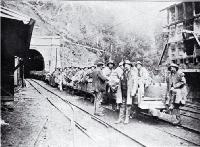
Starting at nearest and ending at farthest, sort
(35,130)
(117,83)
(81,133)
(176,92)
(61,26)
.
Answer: (81,133), (35,130), (176,92), (117,83), (61,26)

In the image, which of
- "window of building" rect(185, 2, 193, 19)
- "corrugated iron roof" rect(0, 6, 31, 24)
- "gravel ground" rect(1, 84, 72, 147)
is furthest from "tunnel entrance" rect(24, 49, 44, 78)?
"corrugated iron roof" rect(0, 6, 31, 24)

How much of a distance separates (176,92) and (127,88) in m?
1.37

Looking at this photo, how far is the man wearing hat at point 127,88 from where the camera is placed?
23.4 feet

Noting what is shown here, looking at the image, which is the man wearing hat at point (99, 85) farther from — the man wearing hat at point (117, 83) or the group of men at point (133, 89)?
the man wearing hat at point (117, 83)

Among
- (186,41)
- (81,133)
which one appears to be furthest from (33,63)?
(81,133)

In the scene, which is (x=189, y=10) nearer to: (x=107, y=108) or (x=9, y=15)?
(x=107, y=108)

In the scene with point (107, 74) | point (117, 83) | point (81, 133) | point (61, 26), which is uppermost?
point (61, 26)

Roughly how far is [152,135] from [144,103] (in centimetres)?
132

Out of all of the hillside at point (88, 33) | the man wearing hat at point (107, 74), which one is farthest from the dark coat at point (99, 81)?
the hillside at point (88, 33)

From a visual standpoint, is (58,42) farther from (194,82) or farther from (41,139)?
(41,139)

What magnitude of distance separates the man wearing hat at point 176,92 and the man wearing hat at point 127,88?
1.07m

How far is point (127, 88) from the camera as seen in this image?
284 inches

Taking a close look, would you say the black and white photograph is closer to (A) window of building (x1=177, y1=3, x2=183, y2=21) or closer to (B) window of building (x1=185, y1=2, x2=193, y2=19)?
(B) window of building (x1=185, y1=2, x2=193, y2=19)

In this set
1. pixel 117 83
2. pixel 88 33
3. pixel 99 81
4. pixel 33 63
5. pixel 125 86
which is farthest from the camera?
pixel 33 63
